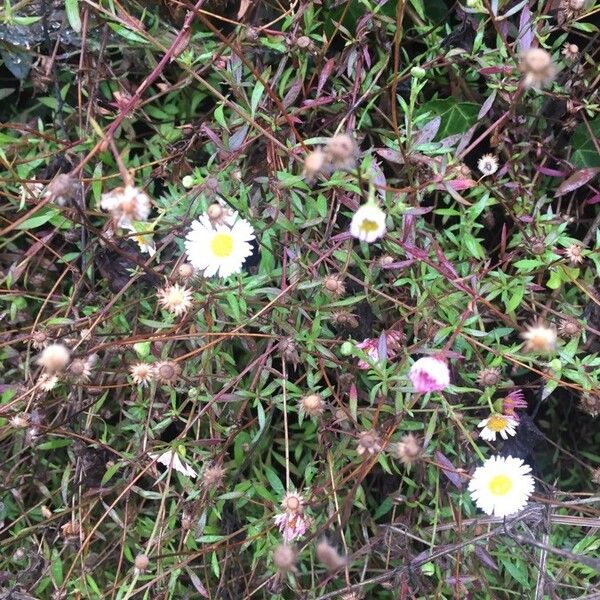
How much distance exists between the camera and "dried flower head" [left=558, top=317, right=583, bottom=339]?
129 centimetres

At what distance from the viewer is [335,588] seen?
140cm

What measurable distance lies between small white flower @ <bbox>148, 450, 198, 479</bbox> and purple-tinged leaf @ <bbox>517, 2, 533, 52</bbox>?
3.14 ft

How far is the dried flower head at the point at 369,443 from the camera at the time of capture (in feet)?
3.64

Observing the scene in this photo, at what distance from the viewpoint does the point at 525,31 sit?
131cm

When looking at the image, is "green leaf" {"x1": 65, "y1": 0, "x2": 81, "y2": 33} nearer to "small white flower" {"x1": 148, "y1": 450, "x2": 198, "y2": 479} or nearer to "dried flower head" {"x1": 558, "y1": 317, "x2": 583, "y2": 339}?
"small white flower" {"x1": 148, "y1": 450, "x2": 198, "y2": 479}

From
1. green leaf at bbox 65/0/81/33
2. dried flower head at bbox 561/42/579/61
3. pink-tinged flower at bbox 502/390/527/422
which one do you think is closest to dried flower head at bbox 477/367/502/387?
pink-tinged flower at bbox 502/390/527/422

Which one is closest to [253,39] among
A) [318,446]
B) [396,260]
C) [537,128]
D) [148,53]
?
[148,53]

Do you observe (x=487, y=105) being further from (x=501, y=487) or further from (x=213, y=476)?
(x=213, y=476)

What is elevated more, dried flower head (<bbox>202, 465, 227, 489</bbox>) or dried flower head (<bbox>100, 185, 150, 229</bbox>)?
dried flower head (<bbox>100, 185, 150, 229</bbox>)

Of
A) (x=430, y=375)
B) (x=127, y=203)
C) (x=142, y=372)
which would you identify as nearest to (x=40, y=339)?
(x=142, y=372)

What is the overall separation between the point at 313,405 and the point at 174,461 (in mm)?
299

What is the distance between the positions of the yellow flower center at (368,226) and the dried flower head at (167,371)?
38 centimetres

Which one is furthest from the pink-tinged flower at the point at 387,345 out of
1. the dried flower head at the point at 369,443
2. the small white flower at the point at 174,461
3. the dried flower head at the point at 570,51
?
the dried flower head at the point at 570,51

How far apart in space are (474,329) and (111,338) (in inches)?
26.5
